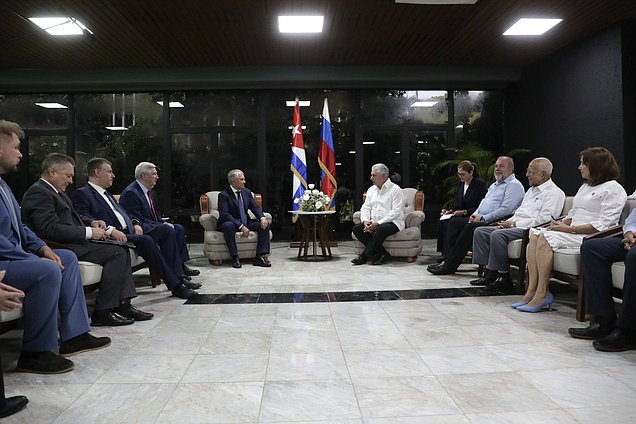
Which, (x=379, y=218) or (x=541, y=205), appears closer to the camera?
(x=541, y=205)

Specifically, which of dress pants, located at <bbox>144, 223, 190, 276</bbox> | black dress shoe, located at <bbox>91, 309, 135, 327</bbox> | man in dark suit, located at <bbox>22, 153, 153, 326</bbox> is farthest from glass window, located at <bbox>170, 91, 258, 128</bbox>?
black dress shoe, located at <bbox>91, 309, 135, 327</bbox>

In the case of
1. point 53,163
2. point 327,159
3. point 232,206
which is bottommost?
point 232,206

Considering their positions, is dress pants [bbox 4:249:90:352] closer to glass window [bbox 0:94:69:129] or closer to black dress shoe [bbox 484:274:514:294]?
black dress shoe [bbox 484:274:514:294]

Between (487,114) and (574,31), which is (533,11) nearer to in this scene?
(574,31)

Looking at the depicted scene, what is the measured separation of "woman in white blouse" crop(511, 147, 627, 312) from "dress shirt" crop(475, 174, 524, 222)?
1.19 meters

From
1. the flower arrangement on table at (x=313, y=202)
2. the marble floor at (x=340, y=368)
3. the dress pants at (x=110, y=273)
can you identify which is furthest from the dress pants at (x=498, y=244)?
the dress pants at (x=110, y=273)

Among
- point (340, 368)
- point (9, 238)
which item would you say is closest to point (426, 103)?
point (340, 368)

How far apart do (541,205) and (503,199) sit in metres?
0.88

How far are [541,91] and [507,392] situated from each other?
7.15m

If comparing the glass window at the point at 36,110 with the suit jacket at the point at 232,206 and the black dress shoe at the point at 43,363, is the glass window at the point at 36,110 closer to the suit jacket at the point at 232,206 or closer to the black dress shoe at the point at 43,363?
the suit jacket at the point at 232,206

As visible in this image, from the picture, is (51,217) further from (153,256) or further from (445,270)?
(445,270)

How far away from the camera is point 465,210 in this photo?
595 cm

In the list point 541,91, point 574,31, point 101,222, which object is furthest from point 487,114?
point 101,222

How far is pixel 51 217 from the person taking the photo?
334 cm
